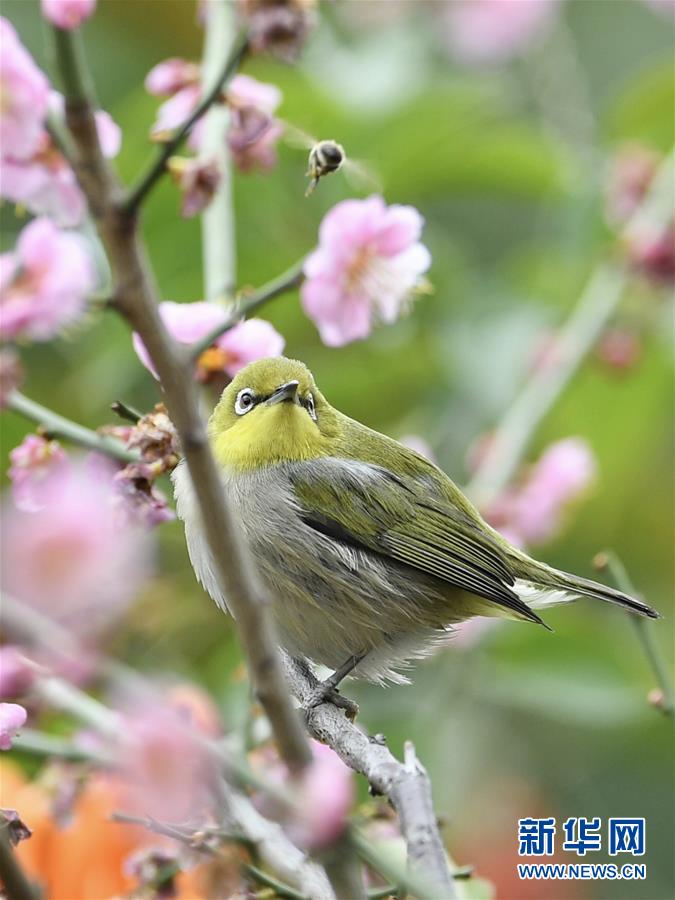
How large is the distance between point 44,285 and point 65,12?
408 mm

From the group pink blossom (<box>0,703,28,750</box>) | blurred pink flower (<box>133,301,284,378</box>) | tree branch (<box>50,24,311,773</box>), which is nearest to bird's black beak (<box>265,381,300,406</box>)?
blurred pink flower (<box>133,301,284,378</box>)

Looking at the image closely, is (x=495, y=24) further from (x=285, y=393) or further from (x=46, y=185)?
(x=46, y=185)

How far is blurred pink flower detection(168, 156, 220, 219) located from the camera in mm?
1640

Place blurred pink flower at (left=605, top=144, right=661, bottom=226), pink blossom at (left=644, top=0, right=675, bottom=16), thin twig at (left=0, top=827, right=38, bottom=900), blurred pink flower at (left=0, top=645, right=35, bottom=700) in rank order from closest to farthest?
thin twig at (left=0, top=827, right=38, bottom=900), blurred pink flower at (left=0, top=645, right=35, bottom=700), blurred pink flower at (left=605, top=144, right=661, bottom=226), pink blossom at (left=644, top=0, right=675, bottom=16)

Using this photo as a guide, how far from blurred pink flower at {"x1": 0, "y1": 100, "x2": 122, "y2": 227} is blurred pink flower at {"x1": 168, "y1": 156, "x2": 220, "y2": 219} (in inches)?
4.8

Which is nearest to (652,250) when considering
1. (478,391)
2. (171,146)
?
(478,391)

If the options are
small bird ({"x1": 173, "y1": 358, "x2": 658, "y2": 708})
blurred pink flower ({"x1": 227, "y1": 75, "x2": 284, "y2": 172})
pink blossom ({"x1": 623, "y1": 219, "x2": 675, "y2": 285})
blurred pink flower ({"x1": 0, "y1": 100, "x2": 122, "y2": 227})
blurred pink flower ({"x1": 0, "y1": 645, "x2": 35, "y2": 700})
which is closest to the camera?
blurred pink flower ({"x1": 0, "y1": 645, "x2": 35, "y2": 700})

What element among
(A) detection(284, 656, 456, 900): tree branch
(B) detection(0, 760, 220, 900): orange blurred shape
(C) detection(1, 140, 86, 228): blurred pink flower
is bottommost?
(A) detection(284, 656, 456, 900): tree branch

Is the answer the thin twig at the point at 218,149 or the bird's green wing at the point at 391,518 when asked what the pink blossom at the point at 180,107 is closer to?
the thin twig at the point at 218,149

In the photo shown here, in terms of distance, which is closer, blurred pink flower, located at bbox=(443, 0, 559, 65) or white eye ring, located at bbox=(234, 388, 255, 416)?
white eye ring, located at bbox=(234, 388, 255, 416)

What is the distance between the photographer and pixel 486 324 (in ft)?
12.0

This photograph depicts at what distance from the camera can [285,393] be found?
7.43 ft

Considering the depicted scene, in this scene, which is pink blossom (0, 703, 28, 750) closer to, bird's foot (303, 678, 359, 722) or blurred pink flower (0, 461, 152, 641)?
blurred pink flower (0, 461, 152, 641)

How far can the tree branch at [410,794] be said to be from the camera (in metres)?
1.03
